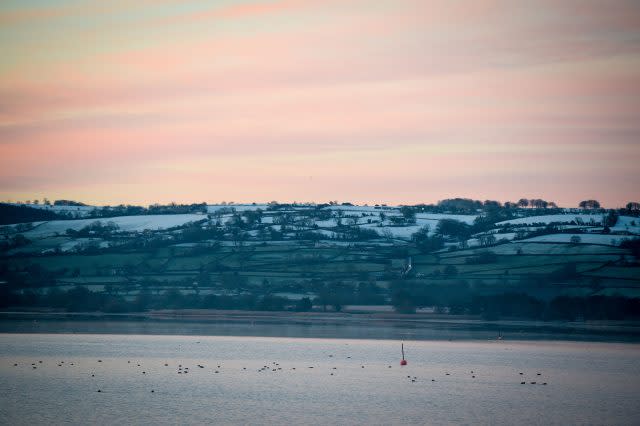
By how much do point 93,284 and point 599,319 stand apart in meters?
59.3

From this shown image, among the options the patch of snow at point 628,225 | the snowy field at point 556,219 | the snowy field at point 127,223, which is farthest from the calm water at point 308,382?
the snowy field at point 556,219

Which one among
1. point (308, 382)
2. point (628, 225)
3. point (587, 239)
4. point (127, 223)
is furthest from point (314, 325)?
point (127, 223)

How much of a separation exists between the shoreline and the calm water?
557 cm

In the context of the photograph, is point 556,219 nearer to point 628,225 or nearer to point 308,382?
point 628,225

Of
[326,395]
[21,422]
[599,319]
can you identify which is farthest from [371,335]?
[21,422]

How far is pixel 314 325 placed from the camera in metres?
92.7

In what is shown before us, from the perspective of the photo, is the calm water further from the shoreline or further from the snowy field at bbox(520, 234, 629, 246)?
the snowy field at bbox(520, 234, 629, 246)

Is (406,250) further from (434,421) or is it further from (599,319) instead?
(434,421)

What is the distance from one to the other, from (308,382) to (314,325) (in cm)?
3897

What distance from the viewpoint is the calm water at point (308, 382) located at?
1709 inches

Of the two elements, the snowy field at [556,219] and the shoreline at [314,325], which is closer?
the shoreline at [314,325]

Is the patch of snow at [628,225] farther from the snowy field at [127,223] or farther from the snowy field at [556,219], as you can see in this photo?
the snowy field at [127,223]

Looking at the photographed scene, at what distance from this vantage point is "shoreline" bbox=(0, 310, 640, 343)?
273 ft

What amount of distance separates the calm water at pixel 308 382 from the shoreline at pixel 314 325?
5570 millimetres
